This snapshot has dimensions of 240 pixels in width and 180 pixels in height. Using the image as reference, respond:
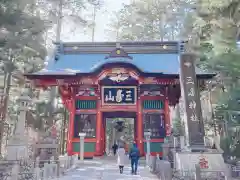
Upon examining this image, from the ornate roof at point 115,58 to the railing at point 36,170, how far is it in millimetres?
5100

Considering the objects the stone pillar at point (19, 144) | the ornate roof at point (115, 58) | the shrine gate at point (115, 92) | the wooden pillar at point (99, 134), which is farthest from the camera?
the wooden pillar at point (99, 134)

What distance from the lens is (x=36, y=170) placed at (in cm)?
768

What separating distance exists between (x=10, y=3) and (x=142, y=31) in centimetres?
1808

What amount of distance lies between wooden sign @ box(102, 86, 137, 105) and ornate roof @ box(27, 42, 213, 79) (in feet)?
4.72

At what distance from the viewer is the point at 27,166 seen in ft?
32.3

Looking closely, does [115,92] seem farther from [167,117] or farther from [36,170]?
[36,170]

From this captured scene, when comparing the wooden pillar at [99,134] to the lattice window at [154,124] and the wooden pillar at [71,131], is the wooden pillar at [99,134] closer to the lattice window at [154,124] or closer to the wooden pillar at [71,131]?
the wooden pillar at [71,131]

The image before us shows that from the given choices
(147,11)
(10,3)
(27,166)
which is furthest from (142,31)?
(27,166)

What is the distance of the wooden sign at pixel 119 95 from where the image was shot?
14953mm

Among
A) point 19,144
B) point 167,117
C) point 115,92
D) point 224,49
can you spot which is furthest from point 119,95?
point 224,49

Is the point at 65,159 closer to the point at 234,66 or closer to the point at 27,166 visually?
the point at 27,166

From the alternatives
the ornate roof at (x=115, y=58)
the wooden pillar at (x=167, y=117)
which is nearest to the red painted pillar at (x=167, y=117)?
the wooden pillar at (x=167, y=117)

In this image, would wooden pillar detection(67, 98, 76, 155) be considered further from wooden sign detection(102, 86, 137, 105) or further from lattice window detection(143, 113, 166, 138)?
lattice window detection(143, 113, 166, 138)

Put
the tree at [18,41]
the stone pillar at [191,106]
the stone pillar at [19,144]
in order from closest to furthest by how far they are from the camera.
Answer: the stone pillar at [191,106]
the tree at [18,41]
the stone pillar at [19,144]
